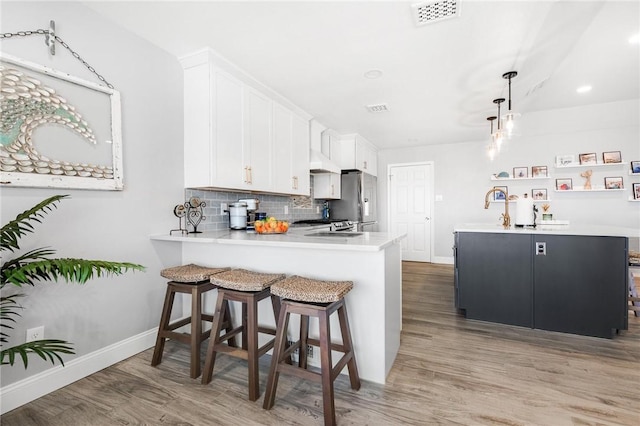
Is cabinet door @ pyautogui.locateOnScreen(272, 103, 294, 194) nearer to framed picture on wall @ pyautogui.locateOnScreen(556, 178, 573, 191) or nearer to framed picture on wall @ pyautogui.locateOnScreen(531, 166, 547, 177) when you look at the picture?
framed picture on wall @ pyautogui.locateOnScreen(531, 166, 547, 177)

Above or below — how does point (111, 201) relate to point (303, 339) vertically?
above

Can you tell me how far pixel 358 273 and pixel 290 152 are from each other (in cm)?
217

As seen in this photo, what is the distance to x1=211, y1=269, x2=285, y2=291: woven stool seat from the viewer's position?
5.73ft

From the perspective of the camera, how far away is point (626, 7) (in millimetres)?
2070

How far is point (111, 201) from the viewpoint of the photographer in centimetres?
208

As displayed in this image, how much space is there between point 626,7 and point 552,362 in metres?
2.55

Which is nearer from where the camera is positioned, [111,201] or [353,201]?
[111,201]

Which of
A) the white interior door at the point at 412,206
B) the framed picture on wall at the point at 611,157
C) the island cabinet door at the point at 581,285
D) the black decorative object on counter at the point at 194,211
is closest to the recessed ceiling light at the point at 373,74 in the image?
the black decorative object on counter at the point at 194,211

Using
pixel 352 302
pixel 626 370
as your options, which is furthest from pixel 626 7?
pixel 352 302

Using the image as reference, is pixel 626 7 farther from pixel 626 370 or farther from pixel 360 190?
pixel 360 190

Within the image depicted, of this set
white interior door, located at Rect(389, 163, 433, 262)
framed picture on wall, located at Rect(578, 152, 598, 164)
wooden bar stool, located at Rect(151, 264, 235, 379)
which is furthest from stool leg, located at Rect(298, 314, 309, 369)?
framed picture on wall, located at Rect(578, 152, 598, 164)

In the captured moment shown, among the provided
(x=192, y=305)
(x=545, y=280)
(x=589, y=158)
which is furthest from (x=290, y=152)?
(x=589, y=158)

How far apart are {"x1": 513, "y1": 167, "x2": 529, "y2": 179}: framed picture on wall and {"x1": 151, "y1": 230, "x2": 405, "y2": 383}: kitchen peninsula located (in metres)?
4.13

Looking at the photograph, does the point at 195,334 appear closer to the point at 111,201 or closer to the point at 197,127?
the point at 111,201
